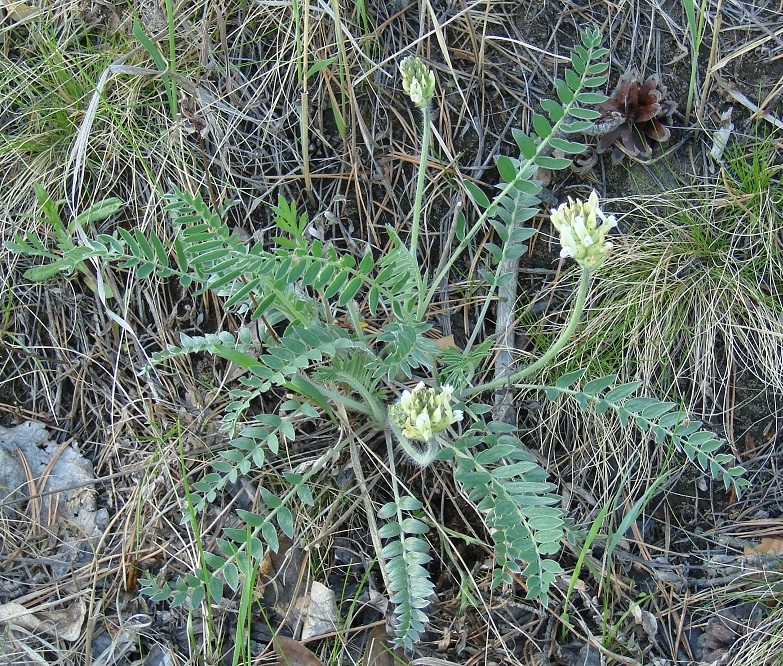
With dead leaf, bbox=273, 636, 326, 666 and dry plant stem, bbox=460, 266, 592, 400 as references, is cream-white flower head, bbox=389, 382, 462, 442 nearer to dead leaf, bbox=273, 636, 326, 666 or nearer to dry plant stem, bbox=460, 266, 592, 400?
dry plant stem, bbox=460, 266, 592, 400

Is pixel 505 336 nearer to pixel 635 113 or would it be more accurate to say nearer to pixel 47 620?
pixel 635 113

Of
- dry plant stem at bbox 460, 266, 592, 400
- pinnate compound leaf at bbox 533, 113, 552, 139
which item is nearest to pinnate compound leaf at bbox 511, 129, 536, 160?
pinnate compound leaf at bbox 533, 113, 552, 139

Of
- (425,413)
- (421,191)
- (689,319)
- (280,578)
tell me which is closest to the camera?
(425,413)

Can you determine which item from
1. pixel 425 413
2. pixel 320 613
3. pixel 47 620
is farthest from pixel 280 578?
pixel 425 413

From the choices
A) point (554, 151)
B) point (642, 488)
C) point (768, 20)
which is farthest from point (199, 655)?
point (768, 20)

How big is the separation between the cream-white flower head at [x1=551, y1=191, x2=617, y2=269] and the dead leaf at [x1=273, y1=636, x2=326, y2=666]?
1406 millimetres

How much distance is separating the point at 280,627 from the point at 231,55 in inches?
78.5

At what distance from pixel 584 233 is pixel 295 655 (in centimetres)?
150

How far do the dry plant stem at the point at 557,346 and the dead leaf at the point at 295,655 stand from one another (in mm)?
903

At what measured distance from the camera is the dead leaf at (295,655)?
7.02 ft

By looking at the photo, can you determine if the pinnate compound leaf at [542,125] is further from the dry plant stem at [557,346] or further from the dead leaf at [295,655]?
the dead leaf at [295,655]

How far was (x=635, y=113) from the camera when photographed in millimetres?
2510

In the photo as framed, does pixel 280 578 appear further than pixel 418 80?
Yes

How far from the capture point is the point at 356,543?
89.4 inches
